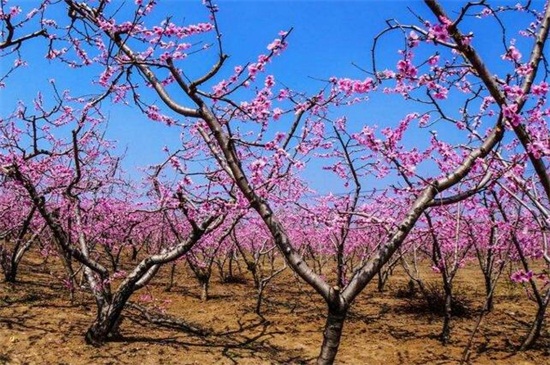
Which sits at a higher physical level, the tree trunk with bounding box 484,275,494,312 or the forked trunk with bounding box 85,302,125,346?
the tree trunk with bounding box 484,275,494,312

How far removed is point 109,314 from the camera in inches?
313

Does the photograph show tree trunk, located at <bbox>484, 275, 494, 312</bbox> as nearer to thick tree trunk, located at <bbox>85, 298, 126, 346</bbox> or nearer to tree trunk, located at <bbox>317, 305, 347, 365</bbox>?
tree trunk, located at <bbox>317, 305, 347, 365</bbox>

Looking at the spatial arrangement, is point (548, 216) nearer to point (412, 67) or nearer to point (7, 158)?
point (412, 67)

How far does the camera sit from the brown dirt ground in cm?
778

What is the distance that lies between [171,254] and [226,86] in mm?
2942

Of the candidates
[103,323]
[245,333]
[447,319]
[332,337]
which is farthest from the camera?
[245,333]

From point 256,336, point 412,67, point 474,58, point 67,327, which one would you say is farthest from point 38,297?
point 474,58

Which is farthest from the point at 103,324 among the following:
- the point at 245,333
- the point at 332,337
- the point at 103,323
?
the point at 332,337

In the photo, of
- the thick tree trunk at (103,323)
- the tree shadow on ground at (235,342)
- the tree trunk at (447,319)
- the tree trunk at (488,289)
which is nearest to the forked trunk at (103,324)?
the thick tree trunk at (103,323)

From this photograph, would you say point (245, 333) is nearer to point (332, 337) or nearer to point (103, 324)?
→ point (103, 324)

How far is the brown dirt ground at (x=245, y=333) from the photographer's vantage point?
7777 mm

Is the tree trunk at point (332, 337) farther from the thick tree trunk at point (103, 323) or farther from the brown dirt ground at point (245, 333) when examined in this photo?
the thick tree trunk at point (103, 323)

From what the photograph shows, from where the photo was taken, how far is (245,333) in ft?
32.0

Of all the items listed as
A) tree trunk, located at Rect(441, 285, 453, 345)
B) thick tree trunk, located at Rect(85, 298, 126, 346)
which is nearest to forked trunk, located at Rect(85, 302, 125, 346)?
thick tree trunk, located at Rect(85, 298, 126, 346)
